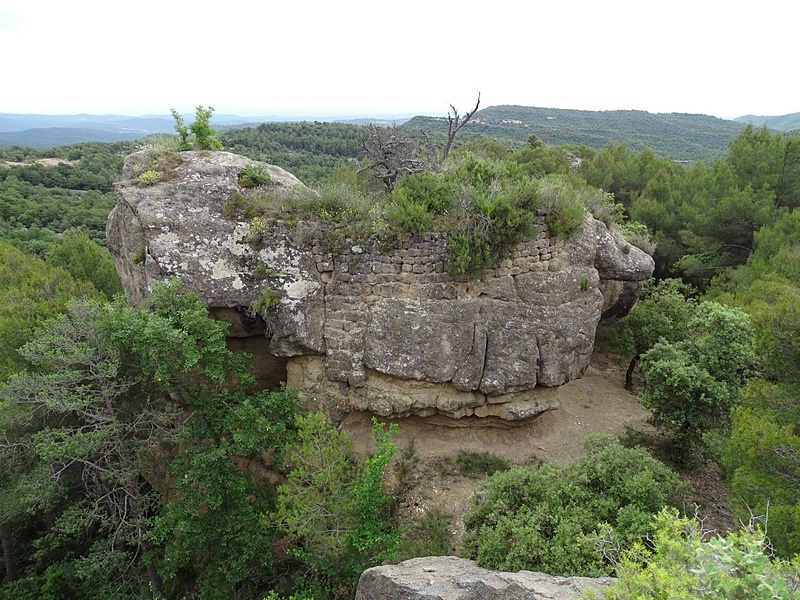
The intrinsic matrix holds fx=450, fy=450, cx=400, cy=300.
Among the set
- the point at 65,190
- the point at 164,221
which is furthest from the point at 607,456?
the point at 65,190

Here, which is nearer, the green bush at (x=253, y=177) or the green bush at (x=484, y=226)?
Result: the green bush at (x=484, y=226)

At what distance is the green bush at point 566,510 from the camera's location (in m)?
7.02

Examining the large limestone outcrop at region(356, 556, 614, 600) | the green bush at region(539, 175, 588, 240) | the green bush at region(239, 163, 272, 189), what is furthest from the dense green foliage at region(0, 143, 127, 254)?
the large limestone outcrop at region(356, 556, 614, 600)

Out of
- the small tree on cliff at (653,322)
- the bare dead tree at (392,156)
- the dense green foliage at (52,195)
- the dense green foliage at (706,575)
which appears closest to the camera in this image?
the dense green foliage at (706,575)

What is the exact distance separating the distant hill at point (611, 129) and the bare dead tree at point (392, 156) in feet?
160

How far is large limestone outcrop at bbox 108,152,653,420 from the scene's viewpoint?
1055 cm

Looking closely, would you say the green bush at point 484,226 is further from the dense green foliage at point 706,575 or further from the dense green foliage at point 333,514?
the dense green foliage at point 706,575

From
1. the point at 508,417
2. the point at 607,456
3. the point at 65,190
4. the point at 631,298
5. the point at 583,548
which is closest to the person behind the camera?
the point at 583,548

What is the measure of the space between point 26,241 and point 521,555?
33.8m

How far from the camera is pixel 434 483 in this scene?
11141 mm

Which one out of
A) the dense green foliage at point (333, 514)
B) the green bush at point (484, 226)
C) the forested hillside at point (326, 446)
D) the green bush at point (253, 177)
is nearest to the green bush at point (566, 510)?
the forested hillside at point (326, 446)

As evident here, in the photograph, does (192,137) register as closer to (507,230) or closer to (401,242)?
(401,242)

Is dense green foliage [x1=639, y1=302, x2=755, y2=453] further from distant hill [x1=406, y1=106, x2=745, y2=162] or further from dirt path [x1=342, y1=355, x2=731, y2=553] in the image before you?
distant hill [x1=406, y1=106, x2=745, y2=162]

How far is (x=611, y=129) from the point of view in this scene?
267 ft
